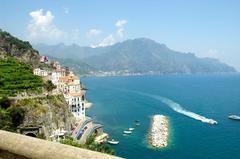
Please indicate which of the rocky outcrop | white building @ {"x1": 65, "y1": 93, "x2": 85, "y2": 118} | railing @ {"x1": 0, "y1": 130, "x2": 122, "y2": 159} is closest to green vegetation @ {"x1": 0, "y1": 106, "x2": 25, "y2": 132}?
the rocky outcrop

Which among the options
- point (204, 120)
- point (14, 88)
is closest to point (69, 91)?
point (14, 88)

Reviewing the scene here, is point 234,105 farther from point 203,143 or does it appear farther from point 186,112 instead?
point 203,143

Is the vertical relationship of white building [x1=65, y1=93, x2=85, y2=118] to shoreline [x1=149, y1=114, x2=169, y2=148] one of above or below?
above

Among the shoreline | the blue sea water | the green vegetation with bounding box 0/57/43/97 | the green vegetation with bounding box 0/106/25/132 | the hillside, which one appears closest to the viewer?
the green vegetation with bounding box 0/106/25/132

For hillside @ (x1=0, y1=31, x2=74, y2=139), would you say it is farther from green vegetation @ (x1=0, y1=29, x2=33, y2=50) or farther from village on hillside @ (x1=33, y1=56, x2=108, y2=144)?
green vegetation @ (x1=0, y1=29, x2=33, y2=50)

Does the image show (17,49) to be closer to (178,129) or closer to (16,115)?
(178,129)

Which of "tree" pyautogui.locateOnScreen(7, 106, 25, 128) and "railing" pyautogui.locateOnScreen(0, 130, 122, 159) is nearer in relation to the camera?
"railing" pyautogui.locateOnScreen(0, 130, 122, 159)
